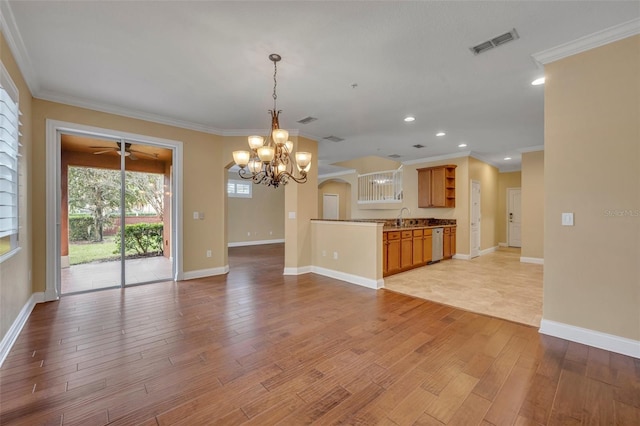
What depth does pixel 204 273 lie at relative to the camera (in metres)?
5.05

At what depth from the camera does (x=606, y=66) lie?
2.41 meters

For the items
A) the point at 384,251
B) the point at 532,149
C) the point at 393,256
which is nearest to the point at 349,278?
the point at 384,251

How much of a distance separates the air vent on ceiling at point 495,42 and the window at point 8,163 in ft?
13.6

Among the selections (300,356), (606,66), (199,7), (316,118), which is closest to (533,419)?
(300,356)

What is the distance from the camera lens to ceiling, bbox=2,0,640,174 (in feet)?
6.93

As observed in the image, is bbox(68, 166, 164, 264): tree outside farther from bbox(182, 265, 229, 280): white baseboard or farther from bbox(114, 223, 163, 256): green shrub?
bbox(182, 265, 229, 280): white baseboard

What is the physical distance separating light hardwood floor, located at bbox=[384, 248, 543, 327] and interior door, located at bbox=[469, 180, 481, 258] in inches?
28.1

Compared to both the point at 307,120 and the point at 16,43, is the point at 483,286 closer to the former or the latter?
the point at 307,120

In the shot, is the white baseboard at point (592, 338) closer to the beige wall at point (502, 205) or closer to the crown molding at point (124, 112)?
the crown molding at point (124, 112)

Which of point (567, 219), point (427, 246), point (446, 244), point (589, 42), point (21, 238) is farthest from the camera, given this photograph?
point (446, 244)

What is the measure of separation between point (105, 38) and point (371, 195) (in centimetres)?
784

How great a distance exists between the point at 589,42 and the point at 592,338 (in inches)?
105

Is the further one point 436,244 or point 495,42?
point 436,244

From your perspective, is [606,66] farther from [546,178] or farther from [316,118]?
[316,118]
